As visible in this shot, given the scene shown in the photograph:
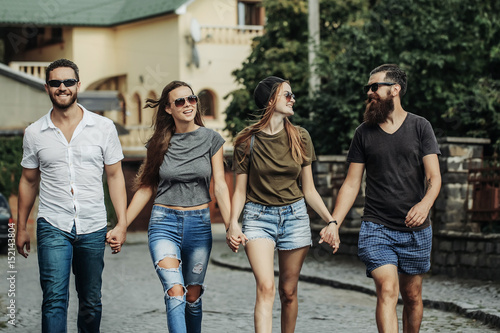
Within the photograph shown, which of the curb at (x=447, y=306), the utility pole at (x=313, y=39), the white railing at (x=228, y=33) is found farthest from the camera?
the white railing at (x=228, y=33)

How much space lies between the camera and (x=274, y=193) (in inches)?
260

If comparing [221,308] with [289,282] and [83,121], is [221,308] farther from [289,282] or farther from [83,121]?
[83,121]

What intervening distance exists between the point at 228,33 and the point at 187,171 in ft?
109

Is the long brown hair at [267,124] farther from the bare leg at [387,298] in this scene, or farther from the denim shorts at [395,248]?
the bare leg at [387,298]

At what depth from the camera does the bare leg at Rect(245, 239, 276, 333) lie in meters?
6.40

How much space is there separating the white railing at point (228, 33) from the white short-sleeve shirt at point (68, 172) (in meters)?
32.4

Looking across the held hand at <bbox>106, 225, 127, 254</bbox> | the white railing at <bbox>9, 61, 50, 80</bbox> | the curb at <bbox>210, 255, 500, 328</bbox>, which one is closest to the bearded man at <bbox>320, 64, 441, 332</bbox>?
the held hand at <bbox>106, 225, 127, 254</bbox>

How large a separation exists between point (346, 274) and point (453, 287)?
91.9 inches

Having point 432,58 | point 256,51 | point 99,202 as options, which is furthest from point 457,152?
point 256,51

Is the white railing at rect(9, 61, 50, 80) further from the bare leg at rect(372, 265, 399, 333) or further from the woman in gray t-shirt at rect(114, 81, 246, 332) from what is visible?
the bare leg at rect(372, 265, 399, 333)

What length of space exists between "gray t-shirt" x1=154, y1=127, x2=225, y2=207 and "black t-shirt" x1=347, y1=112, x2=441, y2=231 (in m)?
1.08

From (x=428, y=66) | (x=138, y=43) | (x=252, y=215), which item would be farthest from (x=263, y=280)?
(x=138, y=43)

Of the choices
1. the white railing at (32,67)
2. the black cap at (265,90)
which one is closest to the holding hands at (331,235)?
the black cap at (265,90)

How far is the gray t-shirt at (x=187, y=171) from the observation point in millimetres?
6492
